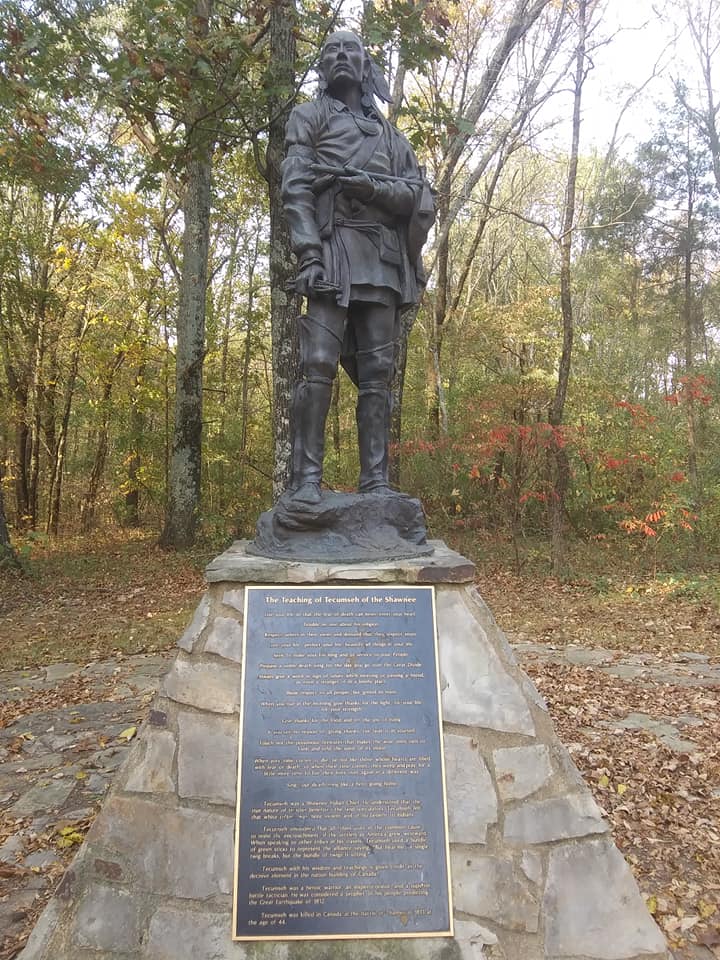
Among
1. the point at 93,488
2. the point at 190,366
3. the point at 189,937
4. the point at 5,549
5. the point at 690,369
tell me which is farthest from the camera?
the point at 93,488

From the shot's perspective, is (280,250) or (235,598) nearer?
(235,598)

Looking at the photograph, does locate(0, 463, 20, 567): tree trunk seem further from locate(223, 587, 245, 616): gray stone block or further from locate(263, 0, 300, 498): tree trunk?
locate(223, 587, 245, 616): gray stone block

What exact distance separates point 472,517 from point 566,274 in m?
4.51

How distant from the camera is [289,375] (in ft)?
24.7

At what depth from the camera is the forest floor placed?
118 inches

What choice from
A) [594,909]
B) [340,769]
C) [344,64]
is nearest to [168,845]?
[340,769]

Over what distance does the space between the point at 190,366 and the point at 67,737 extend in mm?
7198

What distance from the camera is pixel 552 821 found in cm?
240

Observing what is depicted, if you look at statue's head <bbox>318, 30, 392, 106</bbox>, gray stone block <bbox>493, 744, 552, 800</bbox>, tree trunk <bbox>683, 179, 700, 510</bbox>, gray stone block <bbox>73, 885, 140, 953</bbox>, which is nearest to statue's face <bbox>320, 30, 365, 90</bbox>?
statue's head <bbox>318, 30, 392, 106</bbox>

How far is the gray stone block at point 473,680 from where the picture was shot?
2525mm

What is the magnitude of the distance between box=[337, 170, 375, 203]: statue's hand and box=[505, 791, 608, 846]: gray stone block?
2.76 meters

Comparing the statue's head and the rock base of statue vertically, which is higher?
the statue's head

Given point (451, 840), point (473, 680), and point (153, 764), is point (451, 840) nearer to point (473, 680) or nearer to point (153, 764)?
point (473, 680)

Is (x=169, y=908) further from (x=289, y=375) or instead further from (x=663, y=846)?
(x=289, y=375)
